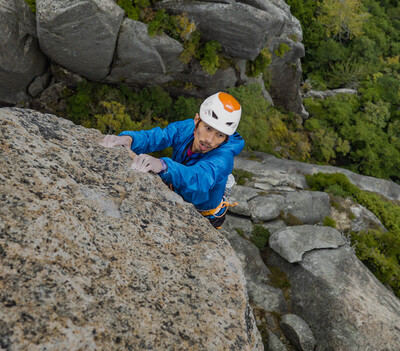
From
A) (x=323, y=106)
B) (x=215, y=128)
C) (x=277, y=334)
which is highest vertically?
(x=215, y=128)

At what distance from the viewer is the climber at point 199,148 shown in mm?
2949

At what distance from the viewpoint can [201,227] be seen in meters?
2.79

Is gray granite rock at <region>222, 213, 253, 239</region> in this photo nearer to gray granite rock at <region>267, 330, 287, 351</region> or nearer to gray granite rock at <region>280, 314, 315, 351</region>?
gray granite rock at <region>280, 314, 315, 351</region>

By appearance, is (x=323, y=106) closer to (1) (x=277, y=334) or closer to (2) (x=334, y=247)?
(2) (x=334, y=247)

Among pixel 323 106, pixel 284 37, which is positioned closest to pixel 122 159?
pixel 284 37

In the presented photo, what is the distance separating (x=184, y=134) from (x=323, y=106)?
1007 inches

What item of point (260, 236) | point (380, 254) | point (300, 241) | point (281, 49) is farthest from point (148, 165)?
point (281, 49)

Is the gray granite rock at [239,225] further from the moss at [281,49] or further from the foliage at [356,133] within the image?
the moss at [281,49]

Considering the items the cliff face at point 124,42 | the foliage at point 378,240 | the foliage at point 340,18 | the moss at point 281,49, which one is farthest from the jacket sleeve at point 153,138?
the foliage at point 340,18

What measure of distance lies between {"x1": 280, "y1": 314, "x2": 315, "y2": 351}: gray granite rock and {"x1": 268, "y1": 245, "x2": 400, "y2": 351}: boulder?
185 millimetres

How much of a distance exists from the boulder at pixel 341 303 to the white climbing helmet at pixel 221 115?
4.76 meters

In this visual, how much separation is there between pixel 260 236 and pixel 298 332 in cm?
309

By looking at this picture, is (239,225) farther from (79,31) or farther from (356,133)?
(356,133)

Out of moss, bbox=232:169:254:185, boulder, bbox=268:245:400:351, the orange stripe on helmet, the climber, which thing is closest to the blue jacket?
the climber
